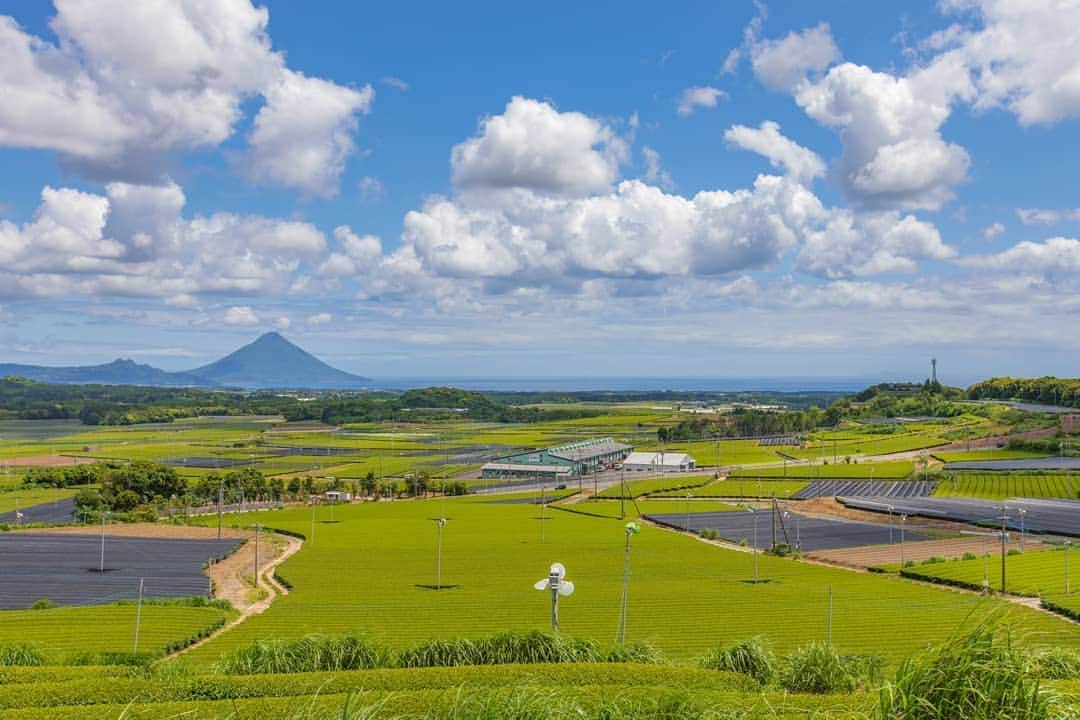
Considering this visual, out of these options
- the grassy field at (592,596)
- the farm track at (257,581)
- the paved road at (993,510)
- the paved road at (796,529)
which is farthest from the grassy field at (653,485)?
the farm track at (257,581)

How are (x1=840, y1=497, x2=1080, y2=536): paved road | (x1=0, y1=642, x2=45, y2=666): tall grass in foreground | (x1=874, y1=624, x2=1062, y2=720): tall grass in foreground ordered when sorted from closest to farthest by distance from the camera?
(x1=874, y1=624, x2=1062, y2=720): tall grass in foreground
(x1=0, y1=642, x2=45, y2=666): tall grass in foreground
(x1=840, y1=497, x2=1080, y2=536): paved road

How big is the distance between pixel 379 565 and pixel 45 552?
70.9 ft

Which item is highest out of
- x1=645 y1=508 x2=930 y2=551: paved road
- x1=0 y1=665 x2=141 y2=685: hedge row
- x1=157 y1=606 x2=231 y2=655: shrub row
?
x1=0 y1=665 x2=141 y2=685: hedge row

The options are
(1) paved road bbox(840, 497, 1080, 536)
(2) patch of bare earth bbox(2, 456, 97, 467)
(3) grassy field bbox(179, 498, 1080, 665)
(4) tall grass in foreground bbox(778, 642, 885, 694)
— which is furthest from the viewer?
(2) patch of bare earth bbox(2, 456, 97, 467)

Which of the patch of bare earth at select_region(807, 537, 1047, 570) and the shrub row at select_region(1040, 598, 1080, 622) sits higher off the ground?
the shrub row at select_region(1040, 598, 1080, 622)

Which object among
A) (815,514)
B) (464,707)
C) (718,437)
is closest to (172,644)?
(464,707)

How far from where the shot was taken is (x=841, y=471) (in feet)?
308

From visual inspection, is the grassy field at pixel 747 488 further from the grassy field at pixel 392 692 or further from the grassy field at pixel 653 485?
the grassy field at pixel 392 692

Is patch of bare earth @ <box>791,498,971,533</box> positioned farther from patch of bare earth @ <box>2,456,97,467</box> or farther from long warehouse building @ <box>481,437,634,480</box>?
patch of bare earth @ <box>2,456,97,467</box>

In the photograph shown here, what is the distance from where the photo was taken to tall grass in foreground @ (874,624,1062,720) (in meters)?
6.89

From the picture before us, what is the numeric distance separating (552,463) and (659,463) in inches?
596

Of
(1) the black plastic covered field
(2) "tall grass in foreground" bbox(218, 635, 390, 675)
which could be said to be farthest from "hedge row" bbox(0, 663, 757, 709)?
(1) the black plastic covered field

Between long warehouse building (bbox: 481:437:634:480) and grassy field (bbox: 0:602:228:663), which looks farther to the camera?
long warehouse building (bbox: 481:437:634:480)

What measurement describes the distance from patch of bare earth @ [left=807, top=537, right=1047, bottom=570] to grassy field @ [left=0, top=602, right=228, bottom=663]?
36.3 meters
